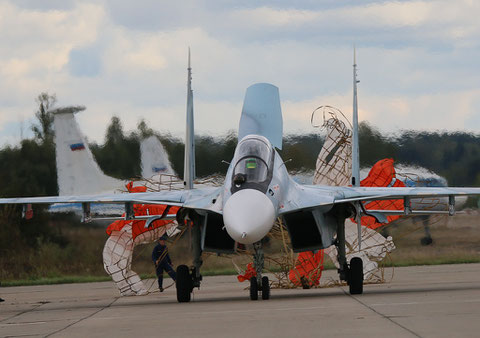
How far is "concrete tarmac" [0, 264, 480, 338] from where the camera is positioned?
30.3 ft

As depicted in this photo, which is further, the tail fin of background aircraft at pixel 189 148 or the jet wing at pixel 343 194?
the tail fin of background aircraft at pixel 189 148

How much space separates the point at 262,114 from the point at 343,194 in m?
2.67

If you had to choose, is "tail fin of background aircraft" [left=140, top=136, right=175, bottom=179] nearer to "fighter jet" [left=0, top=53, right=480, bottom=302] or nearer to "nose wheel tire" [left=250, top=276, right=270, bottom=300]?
"fighter jet" [left=0, top=53, right=480, bottom=302]

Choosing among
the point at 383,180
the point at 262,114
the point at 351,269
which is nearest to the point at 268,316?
the point at 351,269

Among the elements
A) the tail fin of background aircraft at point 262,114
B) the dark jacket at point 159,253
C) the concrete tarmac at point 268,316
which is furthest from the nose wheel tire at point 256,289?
the dark jacket at point 159,253

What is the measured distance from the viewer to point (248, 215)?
13367 millimetres

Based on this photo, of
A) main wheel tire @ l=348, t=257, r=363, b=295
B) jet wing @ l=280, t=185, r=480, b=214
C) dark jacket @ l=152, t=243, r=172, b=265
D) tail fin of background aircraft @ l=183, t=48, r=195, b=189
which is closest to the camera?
jet wing @ l=280, t=185, r=480, b=214

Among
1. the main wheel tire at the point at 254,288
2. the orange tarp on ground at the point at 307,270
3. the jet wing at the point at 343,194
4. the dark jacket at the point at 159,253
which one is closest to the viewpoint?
the jet wing at the point at 343,194

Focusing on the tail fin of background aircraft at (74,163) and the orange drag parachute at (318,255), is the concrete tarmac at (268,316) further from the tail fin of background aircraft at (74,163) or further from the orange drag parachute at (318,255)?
the tail fin of background aircraft at (74,163)

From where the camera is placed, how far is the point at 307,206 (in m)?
14.7

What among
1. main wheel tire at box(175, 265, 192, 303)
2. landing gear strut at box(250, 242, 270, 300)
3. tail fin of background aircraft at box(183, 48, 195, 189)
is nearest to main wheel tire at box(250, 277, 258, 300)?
landing gear strut at box(250, 242, 270, 300)

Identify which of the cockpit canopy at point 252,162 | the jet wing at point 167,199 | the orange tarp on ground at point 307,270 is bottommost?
the orange tarp on ground at point 307,270

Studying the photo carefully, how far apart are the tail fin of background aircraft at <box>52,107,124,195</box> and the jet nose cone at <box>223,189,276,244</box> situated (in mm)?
10981

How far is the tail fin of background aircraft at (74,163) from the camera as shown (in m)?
24.7
